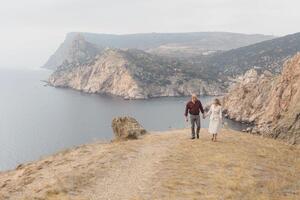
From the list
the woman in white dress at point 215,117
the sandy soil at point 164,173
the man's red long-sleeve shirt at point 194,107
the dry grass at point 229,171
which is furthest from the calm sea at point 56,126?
the dry grass at point 229,171

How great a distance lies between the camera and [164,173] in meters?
22.9

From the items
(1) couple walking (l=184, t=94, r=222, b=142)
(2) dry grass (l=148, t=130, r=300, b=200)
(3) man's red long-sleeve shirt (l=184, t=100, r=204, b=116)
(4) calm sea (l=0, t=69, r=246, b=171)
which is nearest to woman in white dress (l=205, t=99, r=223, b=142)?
(1) couple walking (l=184, t=94, r=222, b=142)

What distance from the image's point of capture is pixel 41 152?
363 ft

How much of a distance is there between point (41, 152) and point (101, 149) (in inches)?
3345

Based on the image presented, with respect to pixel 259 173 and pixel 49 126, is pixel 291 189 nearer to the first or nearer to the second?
pixel 259 173

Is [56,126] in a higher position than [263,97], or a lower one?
lower

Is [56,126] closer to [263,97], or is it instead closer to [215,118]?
[263,97]

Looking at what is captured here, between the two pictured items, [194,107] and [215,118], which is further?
[194,107]

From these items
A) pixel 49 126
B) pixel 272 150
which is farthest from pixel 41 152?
pixel 272 150

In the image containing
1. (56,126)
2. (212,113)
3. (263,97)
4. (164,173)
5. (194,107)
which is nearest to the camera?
(164,173)

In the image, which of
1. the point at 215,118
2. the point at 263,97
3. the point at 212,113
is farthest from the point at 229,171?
the point at 263,97

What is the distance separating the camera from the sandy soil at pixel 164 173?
19953mm

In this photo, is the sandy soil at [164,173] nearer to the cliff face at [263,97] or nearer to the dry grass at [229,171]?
the dry grass at [229,171]

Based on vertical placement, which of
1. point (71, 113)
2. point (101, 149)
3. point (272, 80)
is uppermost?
point (101, 149)
